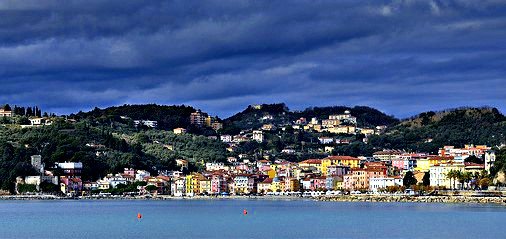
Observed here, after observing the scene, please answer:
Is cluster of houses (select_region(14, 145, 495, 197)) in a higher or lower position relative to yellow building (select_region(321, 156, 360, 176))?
lower

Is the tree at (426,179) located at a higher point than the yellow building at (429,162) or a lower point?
lower

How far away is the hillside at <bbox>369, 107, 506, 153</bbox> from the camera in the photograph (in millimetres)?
143375

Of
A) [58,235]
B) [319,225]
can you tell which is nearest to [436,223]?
[319,225]

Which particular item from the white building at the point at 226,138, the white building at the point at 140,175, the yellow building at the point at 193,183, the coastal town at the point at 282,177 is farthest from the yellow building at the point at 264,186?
the white building at the point at 226,138

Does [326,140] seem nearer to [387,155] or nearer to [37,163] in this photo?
[387,155]

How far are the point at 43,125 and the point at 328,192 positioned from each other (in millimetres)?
47835

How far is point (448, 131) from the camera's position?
Result: 14900 centimetres

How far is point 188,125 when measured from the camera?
180750 mm

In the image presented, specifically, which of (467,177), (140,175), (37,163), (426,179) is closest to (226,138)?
(140,175)

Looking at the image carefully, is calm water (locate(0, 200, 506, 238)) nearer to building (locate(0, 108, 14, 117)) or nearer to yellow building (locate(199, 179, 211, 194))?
yellow building (locate(199, 179, 211, 194))

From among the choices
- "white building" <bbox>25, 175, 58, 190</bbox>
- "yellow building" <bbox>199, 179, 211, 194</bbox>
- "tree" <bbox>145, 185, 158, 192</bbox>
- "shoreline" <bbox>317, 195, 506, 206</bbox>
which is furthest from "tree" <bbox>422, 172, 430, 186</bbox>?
"white building" <bbox>25, 175, 58, 190</bbox>

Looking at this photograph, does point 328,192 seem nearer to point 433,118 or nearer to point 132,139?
point 132,139

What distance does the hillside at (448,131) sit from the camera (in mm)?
143375

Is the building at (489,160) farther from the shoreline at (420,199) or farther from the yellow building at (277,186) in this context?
the yellow building at (277,186)
